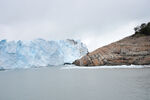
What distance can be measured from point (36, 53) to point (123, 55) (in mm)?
16694

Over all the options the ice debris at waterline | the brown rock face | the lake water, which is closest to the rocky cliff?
the brown rock face

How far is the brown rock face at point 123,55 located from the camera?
2145 centimetres

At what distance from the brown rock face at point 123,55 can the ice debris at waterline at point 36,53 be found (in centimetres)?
1110

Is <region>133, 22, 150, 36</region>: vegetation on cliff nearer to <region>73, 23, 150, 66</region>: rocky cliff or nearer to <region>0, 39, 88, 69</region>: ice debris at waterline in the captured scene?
<region>73, 23, 150, 66</region>: rocky cliff

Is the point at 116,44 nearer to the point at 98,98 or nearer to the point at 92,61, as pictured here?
the point at 92,61

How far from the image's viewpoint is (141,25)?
100 ft

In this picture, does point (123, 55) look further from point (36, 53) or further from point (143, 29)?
point (36, 53)

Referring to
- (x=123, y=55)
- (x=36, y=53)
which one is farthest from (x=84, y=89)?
(x=36, y=53)

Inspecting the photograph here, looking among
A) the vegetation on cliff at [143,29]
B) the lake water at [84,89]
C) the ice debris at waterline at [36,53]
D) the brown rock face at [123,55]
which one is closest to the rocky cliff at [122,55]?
the brown rock face at [123,55]

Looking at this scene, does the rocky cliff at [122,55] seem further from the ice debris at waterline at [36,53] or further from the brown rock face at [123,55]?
the ice debris at waterline at [36,53]

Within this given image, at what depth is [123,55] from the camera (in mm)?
22531

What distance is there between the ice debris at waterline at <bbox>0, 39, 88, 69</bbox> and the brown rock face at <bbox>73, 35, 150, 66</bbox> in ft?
36.4

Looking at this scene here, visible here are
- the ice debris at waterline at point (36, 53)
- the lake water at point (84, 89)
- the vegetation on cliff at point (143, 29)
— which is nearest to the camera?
the lake water at point (84, 89)

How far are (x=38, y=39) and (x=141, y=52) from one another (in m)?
19.9
